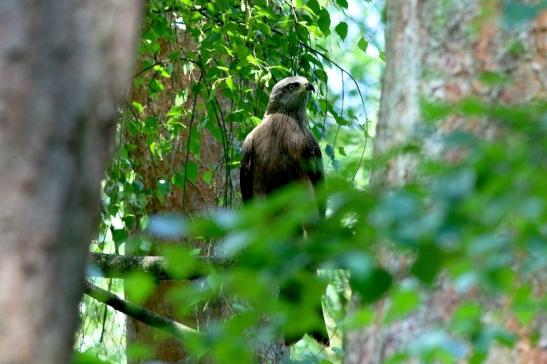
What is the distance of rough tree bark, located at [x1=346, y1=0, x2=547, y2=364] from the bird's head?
14.2ft

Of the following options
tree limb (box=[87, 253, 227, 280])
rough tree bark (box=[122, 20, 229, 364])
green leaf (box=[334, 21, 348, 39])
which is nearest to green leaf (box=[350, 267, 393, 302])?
tree limb (box=[87, 253, 227, 280])

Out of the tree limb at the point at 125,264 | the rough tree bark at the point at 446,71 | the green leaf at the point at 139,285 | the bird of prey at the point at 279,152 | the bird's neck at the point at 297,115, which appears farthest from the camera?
the bird's neck at the point at 297,115

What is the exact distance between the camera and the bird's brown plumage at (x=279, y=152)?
718 centimetres

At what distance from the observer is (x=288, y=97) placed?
24.5 feet

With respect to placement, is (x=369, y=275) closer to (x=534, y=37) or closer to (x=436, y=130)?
(x=436, y=130)

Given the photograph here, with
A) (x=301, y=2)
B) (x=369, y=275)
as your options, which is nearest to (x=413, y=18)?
(x=369, y=275)

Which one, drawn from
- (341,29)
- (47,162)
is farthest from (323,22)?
(47,162)

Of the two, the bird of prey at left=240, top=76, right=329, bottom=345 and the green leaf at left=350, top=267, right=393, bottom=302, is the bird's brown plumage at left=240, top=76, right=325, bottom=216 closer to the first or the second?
the bird of prey at left=240, top=76, right=329, bottom=345

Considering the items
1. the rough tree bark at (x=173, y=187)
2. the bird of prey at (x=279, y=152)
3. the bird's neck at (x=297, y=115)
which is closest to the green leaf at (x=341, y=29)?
the bird of prey at (x=279, y=152)

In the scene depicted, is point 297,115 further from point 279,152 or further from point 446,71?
point 446,71

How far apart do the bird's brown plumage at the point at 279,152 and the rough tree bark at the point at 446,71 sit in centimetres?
434

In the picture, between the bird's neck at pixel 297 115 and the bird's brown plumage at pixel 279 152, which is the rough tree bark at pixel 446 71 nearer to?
the bird's brown plumage at pixel 279 152

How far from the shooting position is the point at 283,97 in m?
7.51

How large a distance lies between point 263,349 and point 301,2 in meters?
1.95
